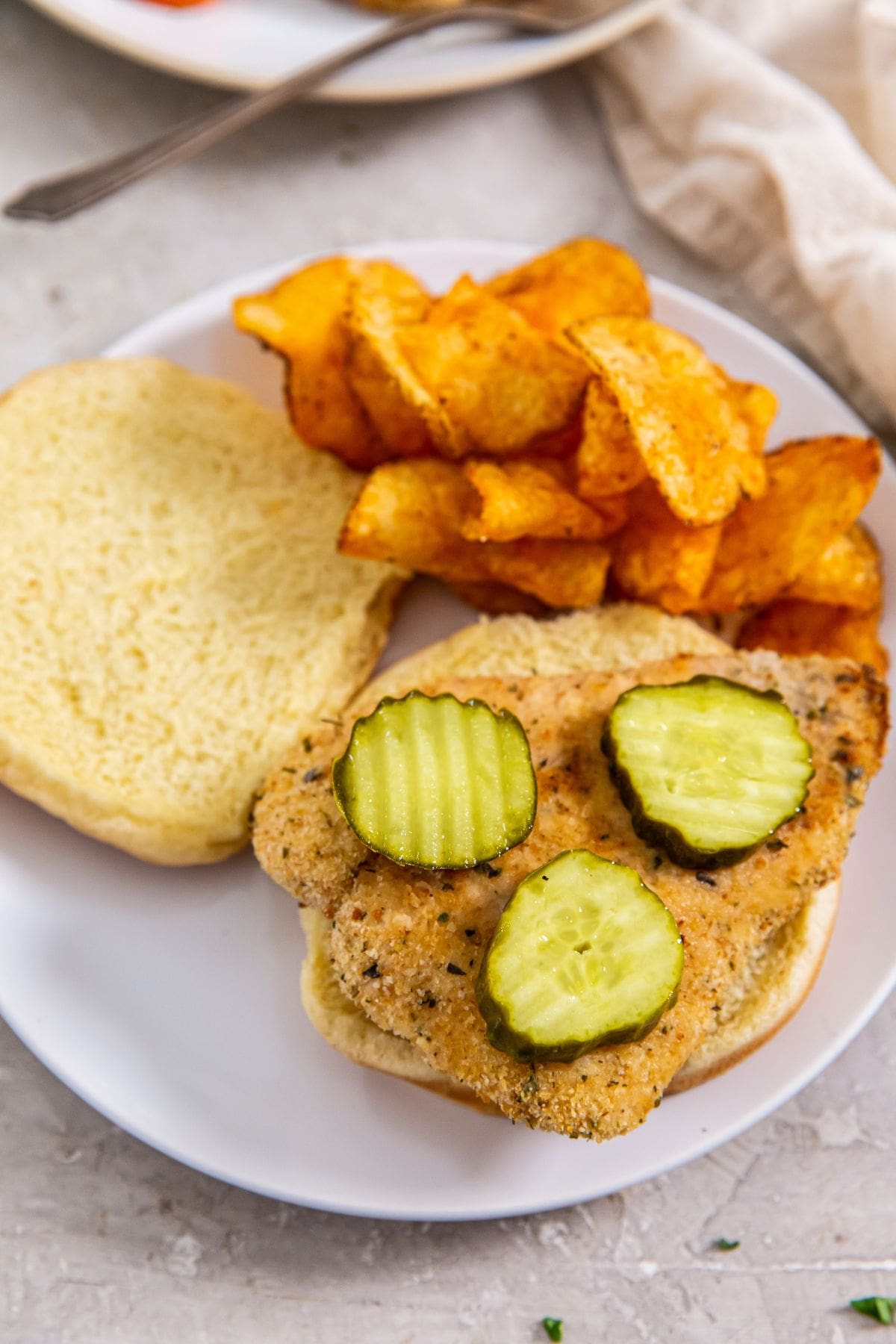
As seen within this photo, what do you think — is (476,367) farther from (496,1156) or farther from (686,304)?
(496,1156)

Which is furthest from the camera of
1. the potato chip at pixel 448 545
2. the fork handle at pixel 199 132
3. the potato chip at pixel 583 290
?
the fork handle at pixel 199 132

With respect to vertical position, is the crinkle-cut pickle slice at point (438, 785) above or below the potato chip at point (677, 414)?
→ below

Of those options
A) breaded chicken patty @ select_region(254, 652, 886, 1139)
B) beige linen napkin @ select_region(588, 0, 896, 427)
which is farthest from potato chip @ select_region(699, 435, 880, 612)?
beige linen napkin @ select_region(588, 0, 896, 427)

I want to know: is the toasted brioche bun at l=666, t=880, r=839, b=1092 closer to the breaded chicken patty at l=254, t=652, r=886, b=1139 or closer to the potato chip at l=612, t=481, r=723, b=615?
the breaded chicken patty at l=254, t=652, r=886, b=1139

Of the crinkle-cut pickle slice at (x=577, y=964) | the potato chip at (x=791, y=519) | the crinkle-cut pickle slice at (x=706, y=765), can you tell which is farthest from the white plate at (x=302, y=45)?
the crinkle-cut pickle slice at (x=577, y=964)

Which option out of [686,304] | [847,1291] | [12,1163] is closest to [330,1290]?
[12,1163]

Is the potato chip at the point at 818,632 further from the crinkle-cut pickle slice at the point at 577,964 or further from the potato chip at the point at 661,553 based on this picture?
the crinkle-cut pickle slice at the point at 577,964
